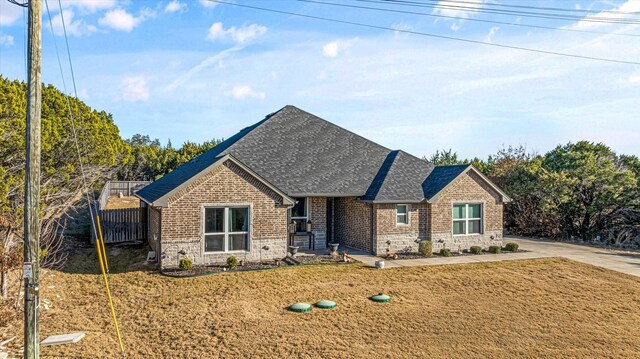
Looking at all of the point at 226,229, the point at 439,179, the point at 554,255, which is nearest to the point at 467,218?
the point at 439,179

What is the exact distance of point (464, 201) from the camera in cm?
2208

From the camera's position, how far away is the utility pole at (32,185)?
8195mm

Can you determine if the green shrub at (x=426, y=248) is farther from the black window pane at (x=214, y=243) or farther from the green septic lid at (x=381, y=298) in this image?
the black window pane at (x=214, y=243)

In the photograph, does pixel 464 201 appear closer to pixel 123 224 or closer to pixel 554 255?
pixel 554 255

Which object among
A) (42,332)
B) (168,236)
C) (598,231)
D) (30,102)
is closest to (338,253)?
(168,236)

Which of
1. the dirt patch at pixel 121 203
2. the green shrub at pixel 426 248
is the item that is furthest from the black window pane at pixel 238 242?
the dirt patch at pixel 121 203

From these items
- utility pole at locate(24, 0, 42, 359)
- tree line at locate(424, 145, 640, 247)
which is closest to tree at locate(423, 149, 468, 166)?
tree line at locate(424, 145, 640, 247)

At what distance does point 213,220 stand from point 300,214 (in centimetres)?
521

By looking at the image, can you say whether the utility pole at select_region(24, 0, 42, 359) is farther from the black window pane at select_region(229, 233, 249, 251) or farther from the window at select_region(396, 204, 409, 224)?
the window at select_region(396, 204, 409, 224)

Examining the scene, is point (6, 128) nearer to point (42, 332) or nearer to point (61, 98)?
point (42, 332)

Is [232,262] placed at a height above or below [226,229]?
below

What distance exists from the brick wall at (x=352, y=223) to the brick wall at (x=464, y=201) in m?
3.29

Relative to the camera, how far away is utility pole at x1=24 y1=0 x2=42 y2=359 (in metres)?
8.20

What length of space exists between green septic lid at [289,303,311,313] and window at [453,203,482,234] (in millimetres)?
12287
